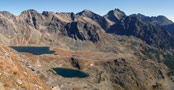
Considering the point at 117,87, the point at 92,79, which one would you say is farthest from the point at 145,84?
the point at 92,79

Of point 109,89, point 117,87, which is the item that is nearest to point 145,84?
point 117,87

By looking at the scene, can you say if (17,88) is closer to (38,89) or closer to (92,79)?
(38,89)

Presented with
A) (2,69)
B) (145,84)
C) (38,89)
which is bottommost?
(145,84)

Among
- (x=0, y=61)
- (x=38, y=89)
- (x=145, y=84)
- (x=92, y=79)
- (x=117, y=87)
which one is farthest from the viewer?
(x=145, y=84)

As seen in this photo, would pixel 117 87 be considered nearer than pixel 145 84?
Yes

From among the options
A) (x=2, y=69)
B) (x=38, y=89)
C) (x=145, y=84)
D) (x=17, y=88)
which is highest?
(x=2, y=69)

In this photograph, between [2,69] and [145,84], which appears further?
[145,84]

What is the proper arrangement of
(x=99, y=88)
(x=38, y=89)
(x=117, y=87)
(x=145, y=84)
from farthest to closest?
(x=145, y=84), (x=117, y=87), (x=99, y=88), (x=38, y=89)

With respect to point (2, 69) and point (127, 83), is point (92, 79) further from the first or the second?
point (2, 69)

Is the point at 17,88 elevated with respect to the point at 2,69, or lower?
lower

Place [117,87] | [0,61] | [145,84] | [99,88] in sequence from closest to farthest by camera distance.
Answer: [0,61] → [99,88] → [117,87] → [145,84]
